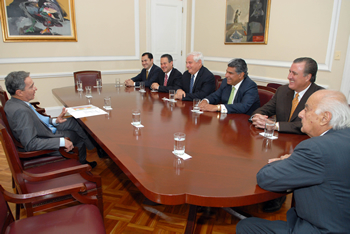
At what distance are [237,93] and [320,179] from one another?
1812 millimetres

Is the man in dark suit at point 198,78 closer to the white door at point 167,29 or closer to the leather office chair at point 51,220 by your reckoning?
the leather office chair at point 51,220

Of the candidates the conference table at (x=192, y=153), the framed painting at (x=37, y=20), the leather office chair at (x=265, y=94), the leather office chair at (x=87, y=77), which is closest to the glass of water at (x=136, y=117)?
the conference table at (x=192, y=153)

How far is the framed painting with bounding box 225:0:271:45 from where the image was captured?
441 cm

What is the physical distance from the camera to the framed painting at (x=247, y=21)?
4.41 metres

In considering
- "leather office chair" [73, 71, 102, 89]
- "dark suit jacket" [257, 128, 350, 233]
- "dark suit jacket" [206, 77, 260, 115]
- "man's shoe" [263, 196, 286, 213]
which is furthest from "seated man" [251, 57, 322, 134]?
"leather office chair" [73, 71, 102, 89]

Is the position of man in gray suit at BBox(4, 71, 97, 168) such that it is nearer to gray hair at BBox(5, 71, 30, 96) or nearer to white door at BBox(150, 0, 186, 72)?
gray hair at BBox(5, 71, 30, 96)

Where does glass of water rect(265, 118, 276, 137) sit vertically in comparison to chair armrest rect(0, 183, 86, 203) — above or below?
above

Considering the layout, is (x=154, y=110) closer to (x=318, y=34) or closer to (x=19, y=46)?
(x=318, y=34)

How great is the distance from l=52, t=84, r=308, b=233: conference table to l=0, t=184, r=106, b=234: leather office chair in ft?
1.05

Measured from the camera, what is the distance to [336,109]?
1.18m

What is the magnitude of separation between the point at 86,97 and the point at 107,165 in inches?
36.1

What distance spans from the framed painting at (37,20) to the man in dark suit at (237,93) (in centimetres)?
363

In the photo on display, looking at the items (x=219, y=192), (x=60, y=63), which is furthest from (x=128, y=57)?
(x=219, y=192)

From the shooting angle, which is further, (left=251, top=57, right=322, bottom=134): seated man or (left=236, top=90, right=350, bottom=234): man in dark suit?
(left=251, top=57, right=322, bottom=134): seated man
